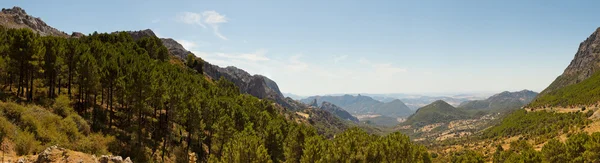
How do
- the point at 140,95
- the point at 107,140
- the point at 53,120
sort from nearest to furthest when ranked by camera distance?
the point at 53,120
the point at 107,140
the point at 140,95

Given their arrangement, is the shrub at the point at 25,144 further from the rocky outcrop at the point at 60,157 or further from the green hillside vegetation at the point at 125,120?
the rocky outcrop at the point at 60,157

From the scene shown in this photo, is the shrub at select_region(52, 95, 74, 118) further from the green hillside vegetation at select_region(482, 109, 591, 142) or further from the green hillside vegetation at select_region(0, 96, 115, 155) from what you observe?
the green hillside vegetation at select_region(482, 109, 591, 142)

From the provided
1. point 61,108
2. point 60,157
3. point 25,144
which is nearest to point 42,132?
point 25,144

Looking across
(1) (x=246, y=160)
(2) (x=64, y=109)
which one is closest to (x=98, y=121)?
(2) (x=64, y=109)

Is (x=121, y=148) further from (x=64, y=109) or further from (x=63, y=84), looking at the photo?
(x=63, y=84)

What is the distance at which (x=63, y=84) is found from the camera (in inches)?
2329

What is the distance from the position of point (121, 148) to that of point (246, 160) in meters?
20.0

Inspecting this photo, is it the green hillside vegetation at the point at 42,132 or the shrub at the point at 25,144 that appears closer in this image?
the shrub at the point at 25,144

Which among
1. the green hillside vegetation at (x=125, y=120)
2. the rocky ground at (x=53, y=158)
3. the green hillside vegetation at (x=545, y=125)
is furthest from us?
the green hillside vegetation at (x=545, y=125)

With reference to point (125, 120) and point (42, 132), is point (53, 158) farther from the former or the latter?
point (125, 120)

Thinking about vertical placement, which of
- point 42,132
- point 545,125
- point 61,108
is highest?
point 61,108

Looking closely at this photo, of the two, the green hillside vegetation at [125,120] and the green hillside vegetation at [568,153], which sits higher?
the green hillside vegetation at [125,120]

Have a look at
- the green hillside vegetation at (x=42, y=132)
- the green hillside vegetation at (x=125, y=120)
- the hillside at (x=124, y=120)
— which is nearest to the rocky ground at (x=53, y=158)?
the green hillside vegetation at (x=42, y=132)

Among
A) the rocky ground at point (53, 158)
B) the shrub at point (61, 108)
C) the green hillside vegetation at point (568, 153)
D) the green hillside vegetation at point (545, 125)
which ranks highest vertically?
the shrub at point (61, 108)
